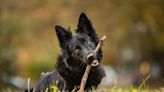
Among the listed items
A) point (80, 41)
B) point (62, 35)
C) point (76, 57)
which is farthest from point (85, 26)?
point (76, 57)

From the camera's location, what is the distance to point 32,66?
→ 145ft

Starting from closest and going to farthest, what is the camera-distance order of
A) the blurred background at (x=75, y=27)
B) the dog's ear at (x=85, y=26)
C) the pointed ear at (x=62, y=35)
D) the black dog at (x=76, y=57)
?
the black dog at (x=76, y=57)
the dog's ear at (x=85, y=26)
the pointed ear at (x=62, y=35)
the blurred background at (x=75, y=27)

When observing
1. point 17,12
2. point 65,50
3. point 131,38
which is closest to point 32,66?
point 17,12

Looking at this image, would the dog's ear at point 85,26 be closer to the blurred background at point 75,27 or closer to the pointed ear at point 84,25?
the pointed ear at point 84,25

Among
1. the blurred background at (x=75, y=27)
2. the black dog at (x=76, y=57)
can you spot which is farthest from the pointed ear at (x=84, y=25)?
the blurred background at (x=75, y=27)

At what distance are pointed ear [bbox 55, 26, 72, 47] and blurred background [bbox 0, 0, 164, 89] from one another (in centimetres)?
2369

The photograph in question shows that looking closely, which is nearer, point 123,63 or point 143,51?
point 143,51

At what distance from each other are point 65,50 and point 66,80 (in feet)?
1.77

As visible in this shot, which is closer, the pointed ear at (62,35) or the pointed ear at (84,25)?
the pointed ear at (84,25)

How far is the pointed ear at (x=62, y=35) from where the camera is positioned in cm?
1351

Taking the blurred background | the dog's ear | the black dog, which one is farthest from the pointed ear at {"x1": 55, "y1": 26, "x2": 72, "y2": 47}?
the blurred background

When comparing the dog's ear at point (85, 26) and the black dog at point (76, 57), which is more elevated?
the dog's ear at point (85, 26)

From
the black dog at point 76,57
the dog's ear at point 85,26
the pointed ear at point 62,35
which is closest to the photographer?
the black dog at point 76,57

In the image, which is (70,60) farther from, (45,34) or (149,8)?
(45,34)
